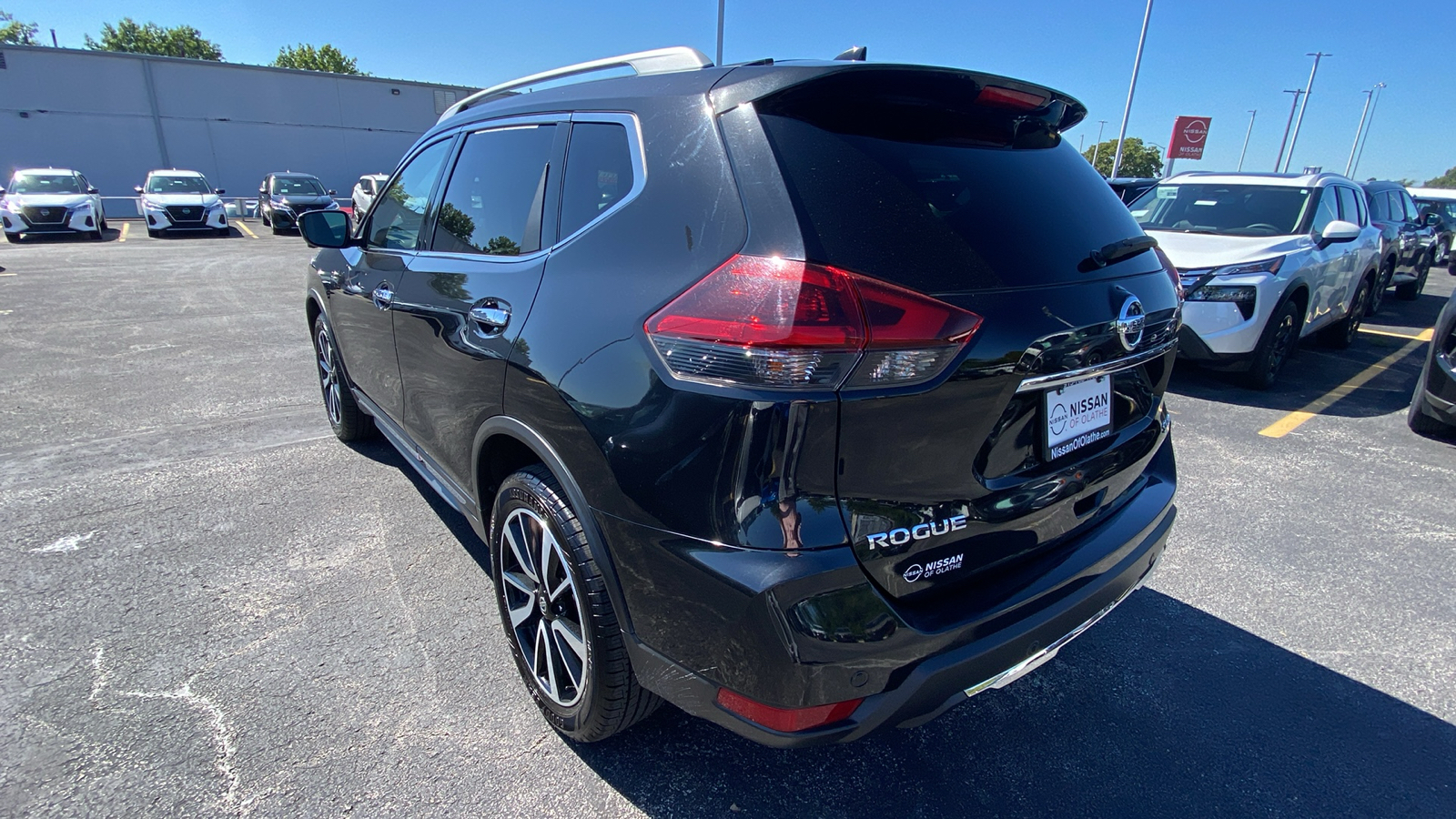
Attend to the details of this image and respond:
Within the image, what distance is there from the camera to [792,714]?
157 cm

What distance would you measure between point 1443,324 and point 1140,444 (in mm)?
4292

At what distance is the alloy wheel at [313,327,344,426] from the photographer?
4.33 meters

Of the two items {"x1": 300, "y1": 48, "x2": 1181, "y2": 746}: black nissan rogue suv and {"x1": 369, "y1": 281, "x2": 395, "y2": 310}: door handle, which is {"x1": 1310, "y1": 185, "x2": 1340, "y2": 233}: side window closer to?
{"x1": 300, "y1": 48, "x2": 1181, "y2": 746}: black nissan rogue suv

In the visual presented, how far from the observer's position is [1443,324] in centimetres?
471

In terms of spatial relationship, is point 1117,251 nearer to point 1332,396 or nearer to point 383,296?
point 383,296

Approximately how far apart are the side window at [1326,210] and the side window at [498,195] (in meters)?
6.84

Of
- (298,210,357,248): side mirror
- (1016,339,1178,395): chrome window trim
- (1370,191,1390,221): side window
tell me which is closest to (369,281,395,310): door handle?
(298,210,357,248): side mirror

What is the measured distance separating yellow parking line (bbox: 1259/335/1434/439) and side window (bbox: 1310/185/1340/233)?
1395mm

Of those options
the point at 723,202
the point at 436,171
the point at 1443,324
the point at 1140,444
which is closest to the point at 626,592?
the point at 723,202

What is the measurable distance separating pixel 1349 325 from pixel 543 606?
30.9 feet

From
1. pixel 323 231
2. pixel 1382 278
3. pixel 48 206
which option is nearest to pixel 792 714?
pixel 323 231

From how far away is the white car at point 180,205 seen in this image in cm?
1881

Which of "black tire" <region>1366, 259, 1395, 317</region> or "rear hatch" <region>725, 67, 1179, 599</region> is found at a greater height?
"rear hatch" <region>725, 67, 1179, 599</region>

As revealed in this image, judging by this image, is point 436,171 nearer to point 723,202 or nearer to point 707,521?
point 723,202
